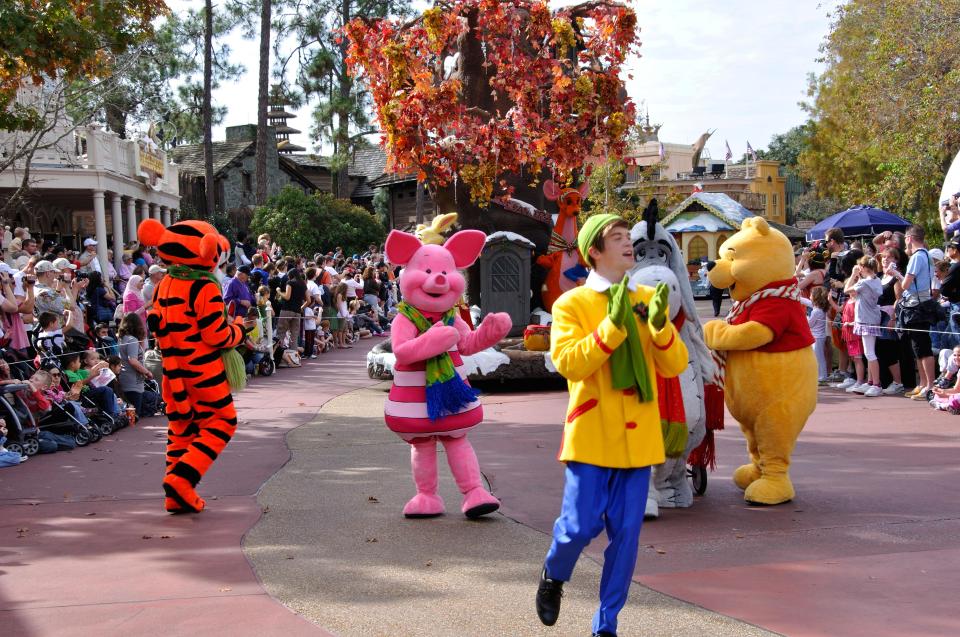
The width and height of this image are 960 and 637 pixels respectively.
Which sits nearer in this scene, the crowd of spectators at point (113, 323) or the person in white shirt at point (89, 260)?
the crowd of spectators at point (113, 323)

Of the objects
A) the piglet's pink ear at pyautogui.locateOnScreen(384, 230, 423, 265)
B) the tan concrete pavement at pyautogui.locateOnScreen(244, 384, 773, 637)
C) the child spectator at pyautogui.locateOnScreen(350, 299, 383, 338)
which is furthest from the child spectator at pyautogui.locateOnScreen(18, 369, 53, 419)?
the child spectator at pyautogui.locateOnScreen(350, 299, 383, 338)

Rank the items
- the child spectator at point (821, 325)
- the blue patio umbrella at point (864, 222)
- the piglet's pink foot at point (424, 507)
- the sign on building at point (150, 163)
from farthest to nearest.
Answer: the sign on building at point (150, 163) < the blue patio umbrella at point (864, 222) < the child spectator at point (821, 325) < the piglet's pink foot at point (424, 507)

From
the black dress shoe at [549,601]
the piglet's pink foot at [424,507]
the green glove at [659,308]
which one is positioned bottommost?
Result: the piglet's pink foot at [424,507]

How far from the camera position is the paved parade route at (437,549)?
4.37 metres

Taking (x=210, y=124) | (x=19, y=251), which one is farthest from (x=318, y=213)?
(x=19, y=251)

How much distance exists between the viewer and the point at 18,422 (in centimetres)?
852

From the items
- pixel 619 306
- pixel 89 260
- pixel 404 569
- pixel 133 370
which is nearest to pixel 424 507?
→ pixel 404 569

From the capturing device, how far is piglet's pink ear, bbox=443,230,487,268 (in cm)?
669

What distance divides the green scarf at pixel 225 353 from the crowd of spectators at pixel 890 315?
698 centimetres

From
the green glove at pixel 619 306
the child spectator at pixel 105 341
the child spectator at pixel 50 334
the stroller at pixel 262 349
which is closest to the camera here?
the green glove at pixel 619 306

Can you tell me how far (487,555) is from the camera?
5.38 m

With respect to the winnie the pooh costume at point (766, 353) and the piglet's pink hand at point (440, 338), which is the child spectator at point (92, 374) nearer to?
the piglet's pink hand at point (440, 338)

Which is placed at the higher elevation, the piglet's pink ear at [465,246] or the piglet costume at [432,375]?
the piglet's pink ear at [465,246]

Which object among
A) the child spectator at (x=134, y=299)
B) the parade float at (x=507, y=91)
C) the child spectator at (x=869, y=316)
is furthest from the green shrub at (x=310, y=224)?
the child spectator at (x=869, y=316)
